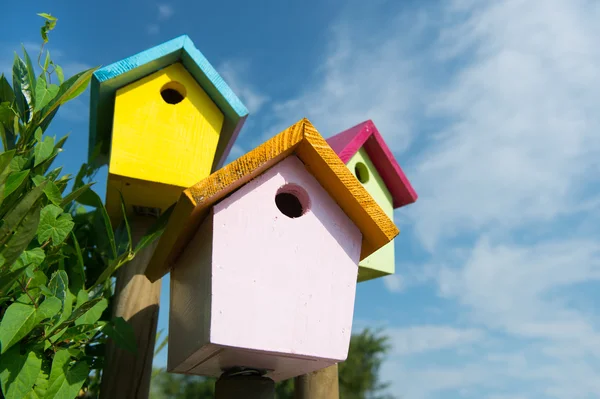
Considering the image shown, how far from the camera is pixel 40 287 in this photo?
1.42 meters

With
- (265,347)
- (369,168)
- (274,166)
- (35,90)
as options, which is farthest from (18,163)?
(369,168)

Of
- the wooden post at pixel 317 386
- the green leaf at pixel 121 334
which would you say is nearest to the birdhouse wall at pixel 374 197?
the wooden post at pixel 317 386

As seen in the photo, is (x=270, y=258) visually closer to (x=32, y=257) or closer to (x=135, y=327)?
(x=32, y=257)

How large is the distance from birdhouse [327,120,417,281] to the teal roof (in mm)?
534

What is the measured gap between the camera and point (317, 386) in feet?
7.83

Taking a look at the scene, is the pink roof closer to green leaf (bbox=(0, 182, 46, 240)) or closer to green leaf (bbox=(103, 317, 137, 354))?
green leaf (bbox=(103, 317, 137, 354))

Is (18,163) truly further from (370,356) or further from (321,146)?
(370,356)

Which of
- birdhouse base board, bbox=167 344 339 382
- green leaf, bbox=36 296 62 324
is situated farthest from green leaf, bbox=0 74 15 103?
birdhouse base board, bbox=167 344 339 382

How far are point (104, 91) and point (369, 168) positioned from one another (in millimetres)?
1332

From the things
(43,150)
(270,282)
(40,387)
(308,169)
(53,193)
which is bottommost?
(40,387)

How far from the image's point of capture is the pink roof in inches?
108

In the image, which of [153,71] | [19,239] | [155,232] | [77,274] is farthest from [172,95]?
[19,239]

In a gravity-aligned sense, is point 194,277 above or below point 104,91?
below

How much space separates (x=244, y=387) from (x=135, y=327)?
702 mm
